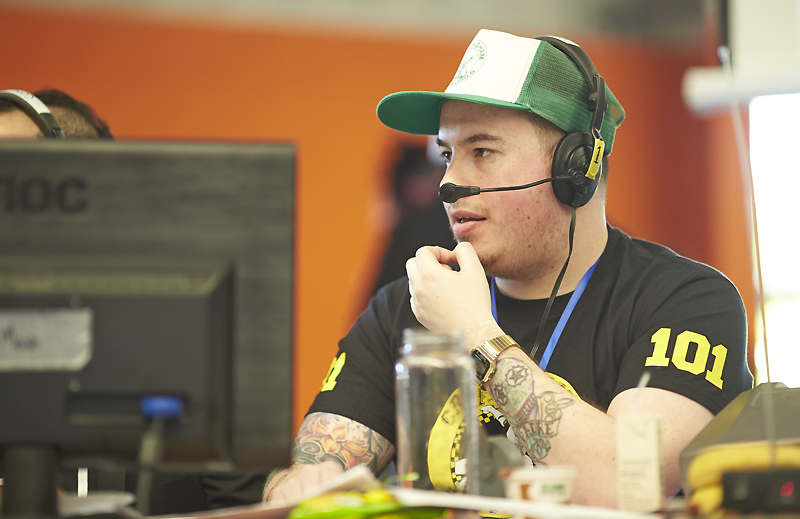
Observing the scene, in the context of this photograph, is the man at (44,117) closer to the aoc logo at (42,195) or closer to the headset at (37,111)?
the headset at (37,111)

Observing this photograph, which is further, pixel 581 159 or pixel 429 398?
pixel 581 159

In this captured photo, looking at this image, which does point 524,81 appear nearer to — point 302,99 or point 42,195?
point 42,195

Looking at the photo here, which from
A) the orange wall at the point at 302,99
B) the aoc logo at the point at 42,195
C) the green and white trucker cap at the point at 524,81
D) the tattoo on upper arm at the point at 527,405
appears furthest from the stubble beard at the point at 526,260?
the orange wall at the point at 302,99

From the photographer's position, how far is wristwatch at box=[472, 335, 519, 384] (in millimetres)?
1138

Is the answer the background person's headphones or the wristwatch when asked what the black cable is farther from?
the wristwatch

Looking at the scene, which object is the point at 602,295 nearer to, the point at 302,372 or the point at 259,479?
the point at 259,479

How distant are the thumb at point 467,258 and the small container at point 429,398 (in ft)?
1.49

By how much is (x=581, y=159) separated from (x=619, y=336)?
1.12ft

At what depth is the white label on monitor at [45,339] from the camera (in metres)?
0.69

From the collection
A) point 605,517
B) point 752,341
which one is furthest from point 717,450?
point 752,341

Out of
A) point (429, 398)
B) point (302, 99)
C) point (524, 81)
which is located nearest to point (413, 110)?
point (524, 81)

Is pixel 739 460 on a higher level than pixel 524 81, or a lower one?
lower

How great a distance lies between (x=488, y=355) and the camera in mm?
1144

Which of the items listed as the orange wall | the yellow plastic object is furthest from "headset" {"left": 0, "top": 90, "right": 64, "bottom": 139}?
the orange wall
